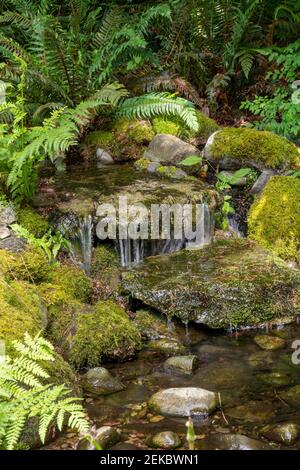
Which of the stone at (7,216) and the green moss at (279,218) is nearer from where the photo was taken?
the stone at (7,216)

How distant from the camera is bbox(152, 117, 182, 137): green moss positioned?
7.22m

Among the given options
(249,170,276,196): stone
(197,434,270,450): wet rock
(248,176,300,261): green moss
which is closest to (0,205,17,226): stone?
(248,176,300,261): green moss

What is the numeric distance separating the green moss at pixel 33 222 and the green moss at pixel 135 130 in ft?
8.81

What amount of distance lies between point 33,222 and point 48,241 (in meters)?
0.40

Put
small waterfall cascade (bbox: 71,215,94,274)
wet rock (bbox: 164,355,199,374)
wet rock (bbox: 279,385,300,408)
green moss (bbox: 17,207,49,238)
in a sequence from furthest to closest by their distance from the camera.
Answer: small waterfall cascade (bbox: 71,215,94,274), green moss (bbox: 17,207,49,238), wet rock (bbox: 164,355,199,374), wet rock (bbox: 279,385,300,408)

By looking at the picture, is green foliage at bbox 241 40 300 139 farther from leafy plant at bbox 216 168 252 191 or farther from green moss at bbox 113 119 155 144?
green moss at bbox 113 119 155 144

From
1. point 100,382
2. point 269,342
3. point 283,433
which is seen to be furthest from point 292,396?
point 100,382

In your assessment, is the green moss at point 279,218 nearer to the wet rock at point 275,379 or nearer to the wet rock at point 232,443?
the wet rock at point 275,379

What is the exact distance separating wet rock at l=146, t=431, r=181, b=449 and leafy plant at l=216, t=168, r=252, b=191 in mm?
3856

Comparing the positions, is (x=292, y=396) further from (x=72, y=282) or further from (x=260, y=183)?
(x=260, y=183)

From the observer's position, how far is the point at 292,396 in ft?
10.6

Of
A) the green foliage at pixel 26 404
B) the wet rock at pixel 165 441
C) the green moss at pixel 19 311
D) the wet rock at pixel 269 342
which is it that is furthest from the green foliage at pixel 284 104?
the green foliage at pixel 26 404

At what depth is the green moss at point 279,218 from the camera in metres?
5.39
